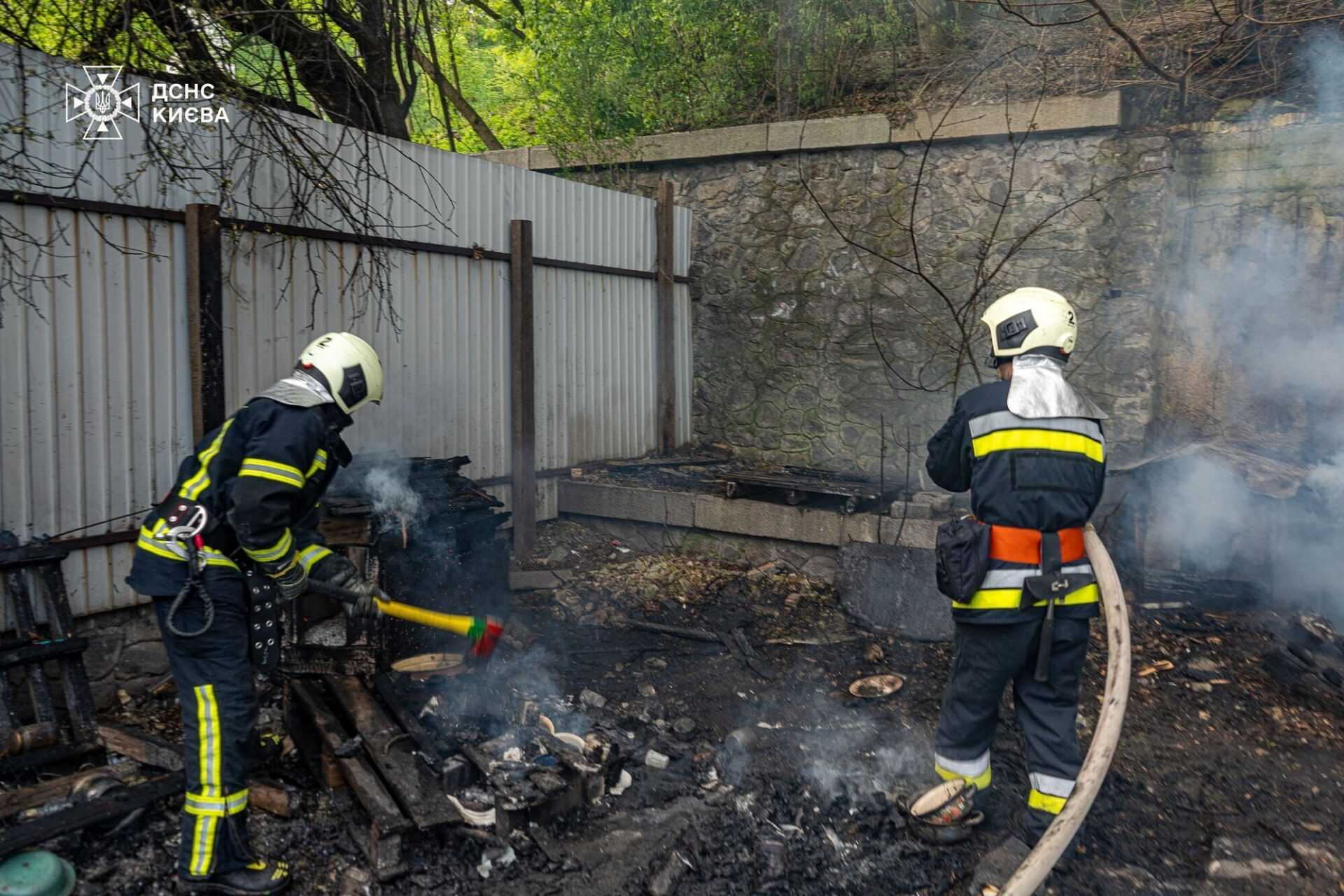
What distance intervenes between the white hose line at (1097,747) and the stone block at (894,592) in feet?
7.30

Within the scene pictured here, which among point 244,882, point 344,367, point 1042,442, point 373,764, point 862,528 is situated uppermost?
point 344,367

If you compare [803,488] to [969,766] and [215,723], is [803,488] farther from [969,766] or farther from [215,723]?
[215,723]

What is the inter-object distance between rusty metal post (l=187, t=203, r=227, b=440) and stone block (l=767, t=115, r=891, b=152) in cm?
536

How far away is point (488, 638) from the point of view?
4277mm

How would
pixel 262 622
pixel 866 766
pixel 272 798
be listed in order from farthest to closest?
pixel 866 766 → pixel 272 798 → pixel 262 622

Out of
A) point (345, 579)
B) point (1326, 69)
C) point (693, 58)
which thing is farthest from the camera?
point (693, 58)

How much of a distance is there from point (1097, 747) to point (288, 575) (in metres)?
3.25

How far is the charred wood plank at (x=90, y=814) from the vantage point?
132 inches

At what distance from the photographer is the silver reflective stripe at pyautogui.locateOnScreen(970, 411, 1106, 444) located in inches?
139

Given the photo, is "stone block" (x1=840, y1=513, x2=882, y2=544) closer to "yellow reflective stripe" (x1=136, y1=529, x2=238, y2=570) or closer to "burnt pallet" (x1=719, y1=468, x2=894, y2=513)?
"burnt pallet" (x1=719, y1=468, x2=894, y2=513)

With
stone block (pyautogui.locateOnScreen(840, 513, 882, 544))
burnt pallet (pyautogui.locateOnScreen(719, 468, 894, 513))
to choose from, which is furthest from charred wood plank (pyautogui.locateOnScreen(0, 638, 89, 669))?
stone block (pyautogui.locateOnScreen(840, 513, 882, 544))

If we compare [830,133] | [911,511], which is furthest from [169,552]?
[830,133]

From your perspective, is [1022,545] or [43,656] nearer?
[1022,545]

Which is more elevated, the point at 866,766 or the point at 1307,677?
the point at 1307,677
